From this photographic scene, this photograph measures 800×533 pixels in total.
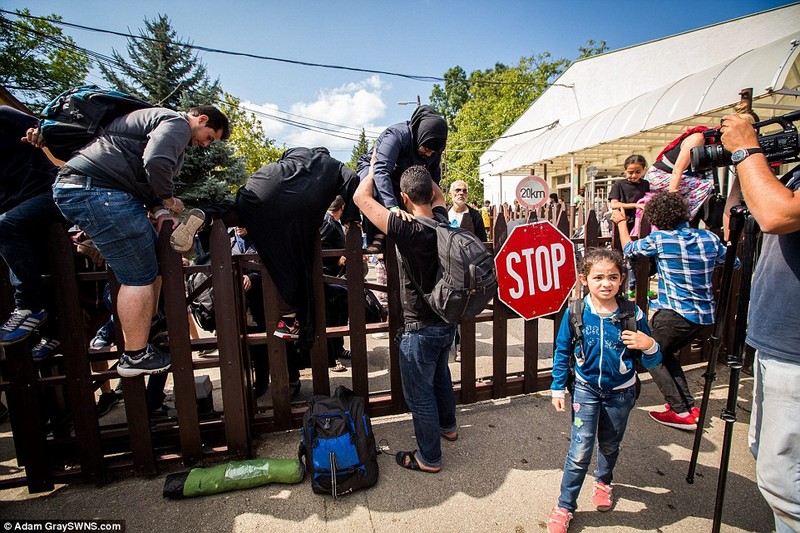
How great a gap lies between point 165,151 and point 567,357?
8.54 feet

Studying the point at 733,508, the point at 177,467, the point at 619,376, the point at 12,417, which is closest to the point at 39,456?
the point at 12,417

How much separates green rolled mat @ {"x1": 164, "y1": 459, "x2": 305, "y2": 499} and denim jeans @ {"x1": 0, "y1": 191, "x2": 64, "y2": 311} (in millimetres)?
1392

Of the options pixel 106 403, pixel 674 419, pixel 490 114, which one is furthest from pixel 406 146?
pixel 490 114

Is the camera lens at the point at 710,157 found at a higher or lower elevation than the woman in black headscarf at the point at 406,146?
lower

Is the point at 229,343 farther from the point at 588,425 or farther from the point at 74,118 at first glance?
the point at 588,425

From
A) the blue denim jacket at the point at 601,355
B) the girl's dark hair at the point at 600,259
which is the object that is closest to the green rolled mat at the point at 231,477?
the blue denim jacket at the point at 601,355

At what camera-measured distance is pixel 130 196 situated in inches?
84.9

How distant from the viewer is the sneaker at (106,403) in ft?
11.3

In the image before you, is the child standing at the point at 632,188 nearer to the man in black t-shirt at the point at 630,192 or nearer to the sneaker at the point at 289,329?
the man in black t-shirt at the point at 630,192

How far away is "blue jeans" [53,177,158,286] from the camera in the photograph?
203cm

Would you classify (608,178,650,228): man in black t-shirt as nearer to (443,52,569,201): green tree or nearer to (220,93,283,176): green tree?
(220,93,283,176): green tree

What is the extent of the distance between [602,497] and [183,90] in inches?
628

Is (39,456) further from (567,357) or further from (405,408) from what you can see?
(567,357)

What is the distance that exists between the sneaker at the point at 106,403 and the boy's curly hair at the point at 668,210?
519cm
